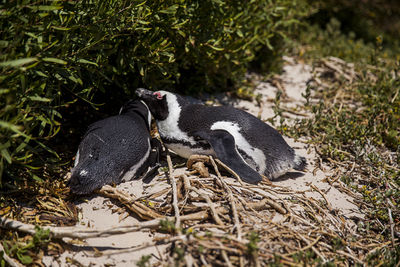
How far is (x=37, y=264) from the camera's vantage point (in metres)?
1.94

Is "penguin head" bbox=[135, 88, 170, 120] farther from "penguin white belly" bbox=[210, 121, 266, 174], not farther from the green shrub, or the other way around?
"penguin white belly" bbox=[210, 121, 266, 174]

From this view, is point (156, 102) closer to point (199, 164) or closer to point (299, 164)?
point (199, 164)

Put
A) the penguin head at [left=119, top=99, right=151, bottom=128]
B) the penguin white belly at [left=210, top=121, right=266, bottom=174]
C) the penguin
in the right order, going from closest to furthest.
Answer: the penguin → the penguin white belly at [left=210, top=121, right=266, bottom=174] → the penguin head at [left=119, top=99, right=151, bottom=128]

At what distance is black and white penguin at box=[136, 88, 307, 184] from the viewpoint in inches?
100

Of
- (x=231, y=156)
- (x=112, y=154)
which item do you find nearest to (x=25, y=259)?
(x=112, y=154)

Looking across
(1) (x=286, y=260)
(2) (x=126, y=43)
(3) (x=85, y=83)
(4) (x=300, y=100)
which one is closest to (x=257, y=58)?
(4) (x=300, y=100)

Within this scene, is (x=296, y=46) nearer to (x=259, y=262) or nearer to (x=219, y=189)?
(x=219, y=189)

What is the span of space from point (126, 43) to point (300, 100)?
2183 mm

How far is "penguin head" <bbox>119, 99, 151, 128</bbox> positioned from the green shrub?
13cm

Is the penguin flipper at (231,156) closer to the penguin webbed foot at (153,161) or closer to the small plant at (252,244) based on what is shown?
the penguin webbed foot at (153,161)

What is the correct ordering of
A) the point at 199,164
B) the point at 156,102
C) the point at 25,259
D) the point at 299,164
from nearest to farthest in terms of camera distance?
1. the point at 25,259
2. the point at 199,164
3. the point at 299,164
4. the point at 156,102

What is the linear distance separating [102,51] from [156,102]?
644 millimetres

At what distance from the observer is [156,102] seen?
2.98m

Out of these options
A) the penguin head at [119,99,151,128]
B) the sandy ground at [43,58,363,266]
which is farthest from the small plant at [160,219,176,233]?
the penguin head at [119,99,151,128]
